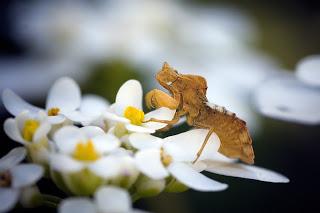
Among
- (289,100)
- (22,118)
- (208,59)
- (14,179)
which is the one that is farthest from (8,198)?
(208,59)

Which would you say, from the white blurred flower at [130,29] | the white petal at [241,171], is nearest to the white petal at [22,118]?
the white petal at [241,171]

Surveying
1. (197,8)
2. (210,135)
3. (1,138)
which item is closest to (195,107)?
(210,135)

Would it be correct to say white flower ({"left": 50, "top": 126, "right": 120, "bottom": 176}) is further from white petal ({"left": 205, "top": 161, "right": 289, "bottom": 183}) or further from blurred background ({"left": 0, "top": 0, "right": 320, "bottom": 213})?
blurred background ({"left": 0, "top": 0, "right": 320, "bottom": 213})

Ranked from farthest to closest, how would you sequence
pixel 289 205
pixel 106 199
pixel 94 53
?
pixel 94 53, pixel 289 205, pixel 106 199

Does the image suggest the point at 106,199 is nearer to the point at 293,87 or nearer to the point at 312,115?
the point at 312,115

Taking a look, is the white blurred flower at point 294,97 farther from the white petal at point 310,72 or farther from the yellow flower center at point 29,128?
the yellow flower center at point 29,128

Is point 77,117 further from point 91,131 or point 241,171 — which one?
point 241,171

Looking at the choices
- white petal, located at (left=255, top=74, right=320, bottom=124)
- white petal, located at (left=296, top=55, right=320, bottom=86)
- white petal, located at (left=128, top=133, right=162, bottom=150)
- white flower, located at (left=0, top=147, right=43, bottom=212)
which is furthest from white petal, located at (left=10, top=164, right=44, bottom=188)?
white petal, located at (left=296, top=55, right=320, bottom=86)
